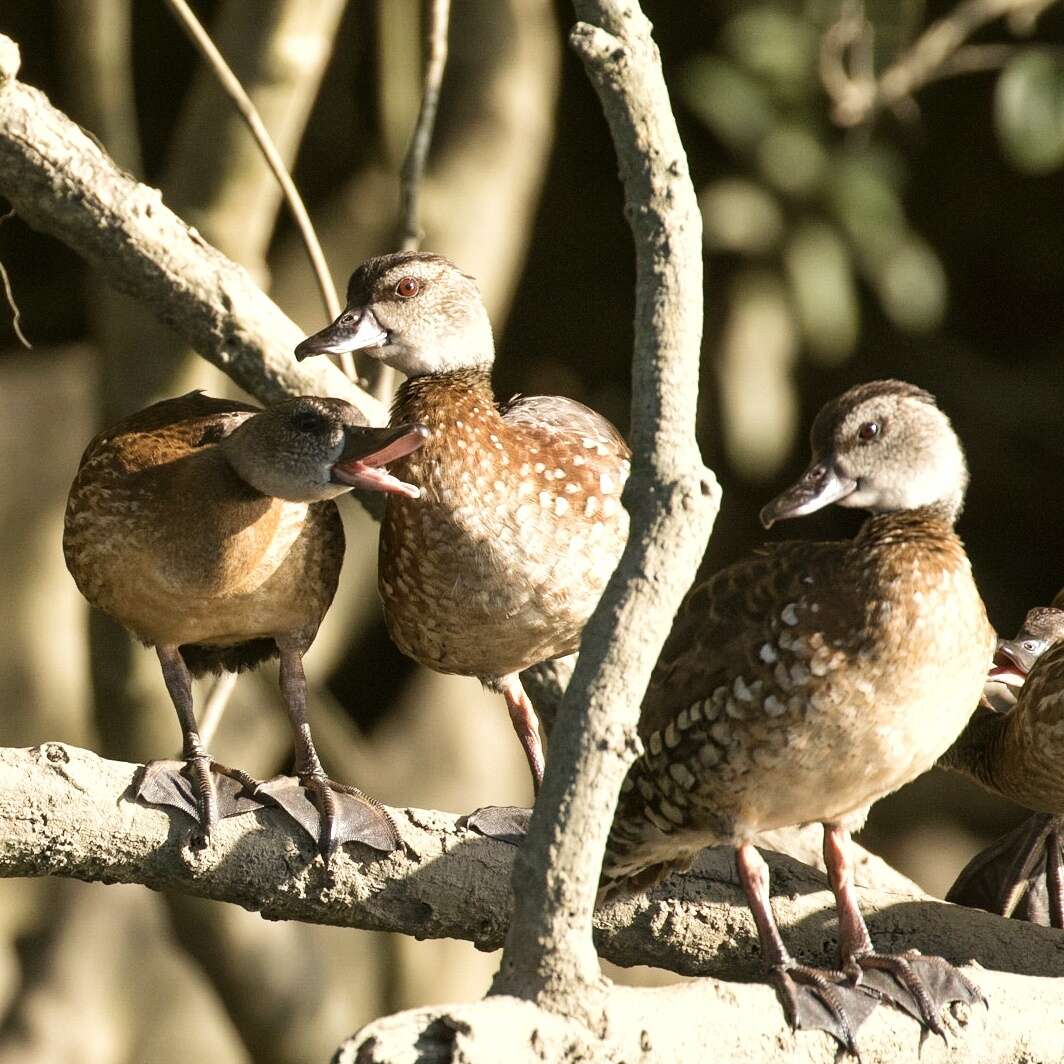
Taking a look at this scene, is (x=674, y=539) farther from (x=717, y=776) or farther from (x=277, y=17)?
(x=277, y=17)

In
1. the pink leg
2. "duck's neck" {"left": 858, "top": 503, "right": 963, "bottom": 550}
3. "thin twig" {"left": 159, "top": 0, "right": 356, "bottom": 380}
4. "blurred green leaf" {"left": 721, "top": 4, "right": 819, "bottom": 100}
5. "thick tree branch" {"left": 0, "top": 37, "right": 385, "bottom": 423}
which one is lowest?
the pink leg

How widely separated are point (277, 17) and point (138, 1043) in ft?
9.93

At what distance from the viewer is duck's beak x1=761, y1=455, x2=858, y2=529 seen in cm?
301

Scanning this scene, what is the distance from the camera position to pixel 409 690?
18.9ft

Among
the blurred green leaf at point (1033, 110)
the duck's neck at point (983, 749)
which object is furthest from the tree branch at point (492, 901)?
the blurred green leaf at point (1033, 110)

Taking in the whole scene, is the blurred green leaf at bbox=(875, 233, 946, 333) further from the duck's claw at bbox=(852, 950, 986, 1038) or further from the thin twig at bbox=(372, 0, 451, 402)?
the duck's claw at bbox=(852, 950, 986, 1038)

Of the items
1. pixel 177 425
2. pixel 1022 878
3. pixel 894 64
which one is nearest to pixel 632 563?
pixel 177 425

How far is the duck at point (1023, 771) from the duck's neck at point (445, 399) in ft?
4.09

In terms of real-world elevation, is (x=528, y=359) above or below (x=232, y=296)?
above

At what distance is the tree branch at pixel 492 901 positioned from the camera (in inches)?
104

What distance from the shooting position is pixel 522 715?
12.1ft

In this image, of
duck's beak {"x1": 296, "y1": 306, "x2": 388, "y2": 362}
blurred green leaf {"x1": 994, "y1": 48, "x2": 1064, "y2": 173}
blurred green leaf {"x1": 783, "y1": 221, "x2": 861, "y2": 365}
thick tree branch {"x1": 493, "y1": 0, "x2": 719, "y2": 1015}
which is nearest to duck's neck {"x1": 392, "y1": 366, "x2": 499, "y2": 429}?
duck's beak {"x1": 296, "y1": 306, "x2": 388, "y2": 362}

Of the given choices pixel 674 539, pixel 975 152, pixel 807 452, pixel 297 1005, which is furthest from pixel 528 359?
pixel 674 539

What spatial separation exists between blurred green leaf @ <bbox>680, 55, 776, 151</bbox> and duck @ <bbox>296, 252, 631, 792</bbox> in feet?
6.87
